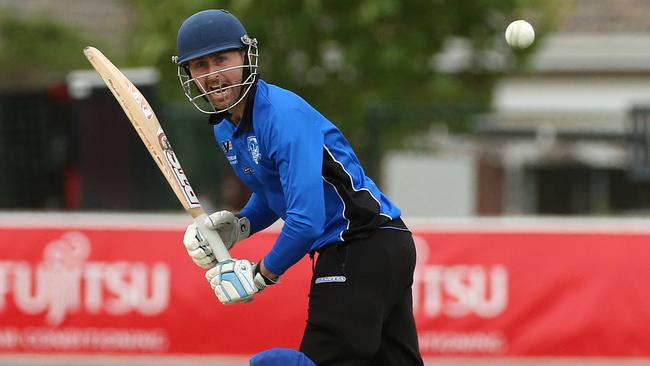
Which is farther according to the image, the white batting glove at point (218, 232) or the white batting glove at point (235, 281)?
the white batting glove at point (218, 232)

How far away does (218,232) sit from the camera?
513 cm

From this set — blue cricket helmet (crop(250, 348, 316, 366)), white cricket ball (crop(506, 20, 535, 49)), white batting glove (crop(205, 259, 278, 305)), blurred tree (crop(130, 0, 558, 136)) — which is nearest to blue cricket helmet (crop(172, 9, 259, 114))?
white batting glove (crop(205, 259, 278, 305))

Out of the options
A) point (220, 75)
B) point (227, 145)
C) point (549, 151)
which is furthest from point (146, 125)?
point (549, 151)

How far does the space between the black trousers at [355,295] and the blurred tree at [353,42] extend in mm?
6885

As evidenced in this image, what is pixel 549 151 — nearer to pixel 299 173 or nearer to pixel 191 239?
pixel 191 239

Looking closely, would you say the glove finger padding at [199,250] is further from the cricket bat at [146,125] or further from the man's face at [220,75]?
the man's face at [220,75]

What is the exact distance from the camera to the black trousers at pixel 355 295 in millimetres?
4723

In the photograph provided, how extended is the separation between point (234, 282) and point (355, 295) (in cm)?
44

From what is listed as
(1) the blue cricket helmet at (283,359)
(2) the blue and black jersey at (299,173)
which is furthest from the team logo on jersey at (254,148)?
(1) the blue cricket helmet at (283,359)

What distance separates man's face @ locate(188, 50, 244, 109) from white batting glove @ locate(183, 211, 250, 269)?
19.4 inches

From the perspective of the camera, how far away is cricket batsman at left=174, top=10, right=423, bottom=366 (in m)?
4.61

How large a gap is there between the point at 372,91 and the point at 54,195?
10.4 ft

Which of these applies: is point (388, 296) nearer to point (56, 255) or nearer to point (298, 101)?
point (298, 101)

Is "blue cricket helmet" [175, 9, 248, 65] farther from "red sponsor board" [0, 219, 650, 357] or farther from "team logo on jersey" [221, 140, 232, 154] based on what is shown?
"red sponsor board" [0, 219, 650, 357]
